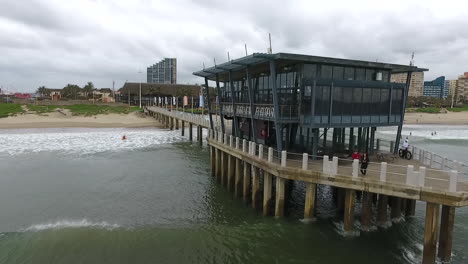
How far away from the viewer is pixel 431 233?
471 inches

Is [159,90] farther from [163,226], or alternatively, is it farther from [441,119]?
[163,226]

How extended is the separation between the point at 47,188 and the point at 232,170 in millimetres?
13291

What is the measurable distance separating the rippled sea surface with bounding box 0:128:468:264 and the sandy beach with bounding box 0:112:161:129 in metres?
40.6

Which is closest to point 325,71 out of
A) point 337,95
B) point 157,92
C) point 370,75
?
point 337,95

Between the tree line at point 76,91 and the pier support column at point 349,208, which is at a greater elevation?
the tree line at point 76,91

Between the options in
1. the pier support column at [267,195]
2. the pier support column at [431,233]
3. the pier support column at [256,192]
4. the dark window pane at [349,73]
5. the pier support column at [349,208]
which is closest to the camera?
the pier support column at [431,233]

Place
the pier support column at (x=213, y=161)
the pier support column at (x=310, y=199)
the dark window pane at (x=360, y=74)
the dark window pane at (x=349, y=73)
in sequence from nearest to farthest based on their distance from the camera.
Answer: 1. the pier support column at (x=310, y=199)
2. the dark window pane at (x=349, y=73)
3. the dark window pane at (x=360, y=74)
4. the pier support column at (x=213, y=161)

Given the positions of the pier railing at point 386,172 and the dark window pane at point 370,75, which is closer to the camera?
the pier railing at point 386,172

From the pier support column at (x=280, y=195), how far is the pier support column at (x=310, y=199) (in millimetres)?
1320

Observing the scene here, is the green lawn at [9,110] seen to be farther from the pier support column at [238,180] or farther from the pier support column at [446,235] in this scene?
the pier support column at [446,235]

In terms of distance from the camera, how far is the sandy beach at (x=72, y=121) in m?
65.9

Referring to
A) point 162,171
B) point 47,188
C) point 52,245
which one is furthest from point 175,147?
point 52,245

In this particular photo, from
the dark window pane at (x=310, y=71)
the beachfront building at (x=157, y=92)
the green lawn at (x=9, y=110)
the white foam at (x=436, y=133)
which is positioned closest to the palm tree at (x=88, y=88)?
the beachfront building at (x=157, y=92)

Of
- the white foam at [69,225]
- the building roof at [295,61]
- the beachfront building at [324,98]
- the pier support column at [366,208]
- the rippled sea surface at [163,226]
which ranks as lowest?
the white foam at [69,225]
